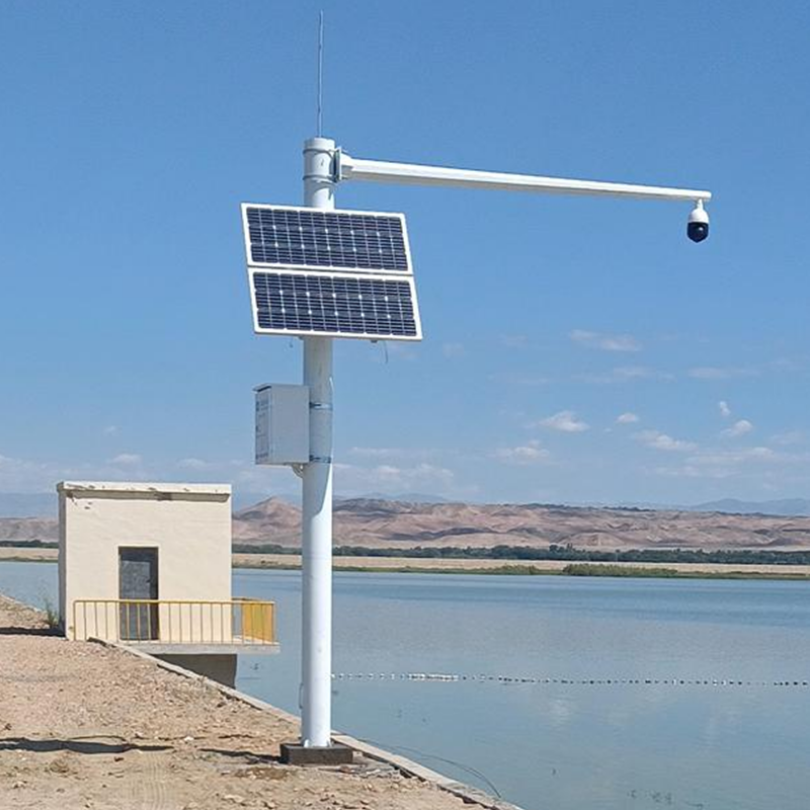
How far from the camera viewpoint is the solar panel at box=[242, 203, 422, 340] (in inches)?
488

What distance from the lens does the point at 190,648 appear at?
26297 mm

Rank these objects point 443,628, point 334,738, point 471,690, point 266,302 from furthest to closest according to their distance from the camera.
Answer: point 443,628
point 471,690
point 334,738
point 266,302

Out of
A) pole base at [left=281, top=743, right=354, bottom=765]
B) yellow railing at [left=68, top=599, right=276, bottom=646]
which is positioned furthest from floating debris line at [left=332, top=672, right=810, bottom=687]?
pole base at [left=281, top=743, right=354, bottom=765]

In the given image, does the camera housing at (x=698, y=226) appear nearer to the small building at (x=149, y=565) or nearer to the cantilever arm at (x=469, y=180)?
the cantilever arm at (x=469, y=180)

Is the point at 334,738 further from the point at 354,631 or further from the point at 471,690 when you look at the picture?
the point at 354,631

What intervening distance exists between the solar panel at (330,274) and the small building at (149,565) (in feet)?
51.1

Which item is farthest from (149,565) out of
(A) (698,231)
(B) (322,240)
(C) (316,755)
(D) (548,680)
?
(A) (698,231)

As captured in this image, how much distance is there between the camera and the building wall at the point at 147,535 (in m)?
28.2

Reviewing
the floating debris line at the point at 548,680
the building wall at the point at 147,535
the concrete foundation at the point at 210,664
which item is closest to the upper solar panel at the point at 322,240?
the concrete foundation at the point at 210,664

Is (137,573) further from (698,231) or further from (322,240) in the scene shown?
(698,231)

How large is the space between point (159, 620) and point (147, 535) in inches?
60.4

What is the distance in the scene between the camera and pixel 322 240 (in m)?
12.8

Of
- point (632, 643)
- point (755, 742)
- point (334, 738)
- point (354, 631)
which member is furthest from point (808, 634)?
point (334, 738)

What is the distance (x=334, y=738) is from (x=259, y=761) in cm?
139
